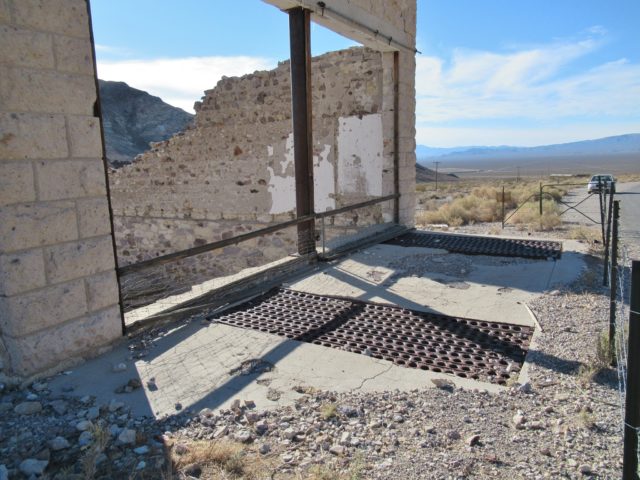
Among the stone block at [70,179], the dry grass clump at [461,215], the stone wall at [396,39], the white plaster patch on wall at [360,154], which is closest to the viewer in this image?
the stone block at [70,179]

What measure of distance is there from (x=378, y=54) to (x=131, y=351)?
21.6ft


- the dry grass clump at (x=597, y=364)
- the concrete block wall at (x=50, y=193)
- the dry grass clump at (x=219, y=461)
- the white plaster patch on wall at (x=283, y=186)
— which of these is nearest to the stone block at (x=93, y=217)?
the concrete block wall at (x=50, y=193)

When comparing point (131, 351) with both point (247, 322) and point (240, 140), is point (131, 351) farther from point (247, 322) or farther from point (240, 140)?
point (240, 140)

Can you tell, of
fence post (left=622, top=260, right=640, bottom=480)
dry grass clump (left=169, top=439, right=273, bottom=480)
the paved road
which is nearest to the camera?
fence post (left=622, top=260, right=640, bottom=480)

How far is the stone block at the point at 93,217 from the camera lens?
3.17m

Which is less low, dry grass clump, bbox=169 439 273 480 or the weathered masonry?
the weathered masonry

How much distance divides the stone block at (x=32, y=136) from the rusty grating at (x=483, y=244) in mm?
5186

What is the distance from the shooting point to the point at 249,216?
1005cm

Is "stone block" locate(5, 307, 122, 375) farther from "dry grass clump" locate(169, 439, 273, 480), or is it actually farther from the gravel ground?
"dry grass clump" locate(169, 439, 273, 480)

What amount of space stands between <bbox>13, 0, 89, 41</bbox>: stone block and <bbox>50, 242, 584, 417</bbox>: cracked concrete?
85.9 inches

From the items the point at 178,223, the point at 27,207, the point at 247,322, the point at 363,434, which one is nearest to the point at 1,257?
the point at 27,207

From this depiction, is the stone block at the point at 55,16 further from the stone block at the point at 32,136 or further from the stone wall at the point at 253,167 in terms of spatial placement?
the stone wall at the point at 253,167

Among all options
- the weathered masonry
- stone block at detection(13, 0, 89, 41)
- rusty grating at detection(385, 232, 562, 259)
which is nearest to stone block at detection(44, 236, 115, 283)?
the weathered masonry

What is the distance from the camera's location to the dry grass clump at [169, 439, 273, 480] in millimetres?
2102
